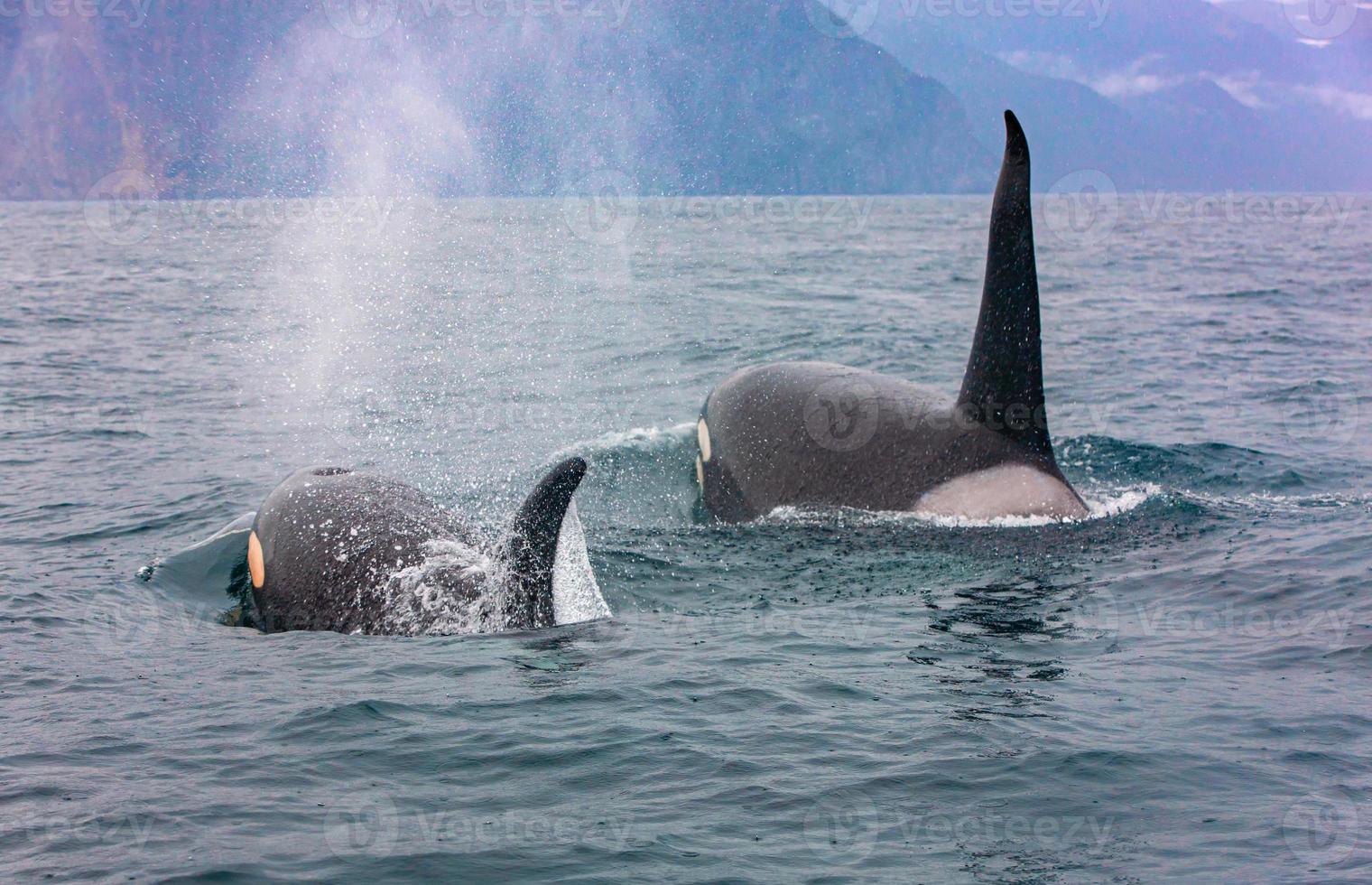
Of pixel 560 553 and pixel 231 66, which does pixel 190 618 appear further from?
pixel 231 66

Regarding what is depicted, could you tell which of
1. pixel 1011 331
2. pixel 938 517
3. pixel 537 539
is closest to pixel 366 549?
pixel 537 539

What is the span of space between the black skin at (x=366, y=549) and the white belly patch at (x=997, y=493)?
145 inches

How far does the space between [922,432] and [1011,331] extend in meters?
1.21

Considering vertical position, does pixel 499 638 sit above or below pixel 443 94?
below

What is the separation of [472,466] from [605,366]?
922 cm

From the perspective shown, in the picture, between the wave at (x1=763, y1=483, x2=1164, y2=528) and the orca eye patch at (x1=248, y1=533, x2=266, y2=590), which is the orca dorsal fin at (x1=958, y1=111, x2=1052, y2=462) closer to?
the wave at (x1=763, y1=483, x2=1164, y2=528)

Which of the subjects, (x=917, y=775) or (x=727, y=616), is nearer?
(x=917, y=775)

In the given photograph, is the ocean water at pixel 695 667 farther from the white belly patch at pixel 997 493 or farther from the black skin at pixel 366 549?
the black skin at pixel 366 549

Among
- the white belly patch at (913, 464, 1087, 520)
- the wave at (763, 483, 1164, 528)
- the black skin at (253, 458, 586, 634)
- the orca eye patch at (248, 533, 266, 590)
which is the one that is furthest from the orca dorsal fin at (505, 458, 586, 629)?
the white belly patch at (913, 464, 1087, 520)

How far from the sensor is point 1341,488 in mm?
13188

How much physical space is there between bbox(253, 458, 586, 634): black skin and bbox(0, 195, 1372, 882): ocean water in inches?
12.2

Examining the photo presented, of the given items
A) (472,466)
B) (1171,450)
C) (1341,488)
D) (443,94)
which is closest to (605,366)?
(472,466)

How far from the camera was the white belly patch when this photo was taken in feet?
33.6

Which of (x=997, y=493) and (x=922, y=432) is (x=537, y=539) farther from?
(x=997, y=493)
